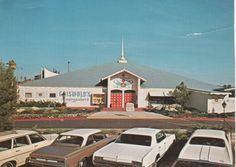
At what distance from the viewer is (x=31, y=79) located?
184 inches

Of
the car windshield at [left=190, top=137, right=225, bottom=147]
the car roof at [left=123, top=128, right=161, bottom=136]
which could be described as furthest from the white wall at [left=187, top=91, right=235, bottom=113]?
the car roof at [left=123, top=128, right=161, bottom=136]

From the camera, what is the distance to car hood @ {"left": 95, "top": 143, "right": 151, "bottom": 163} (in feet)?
11.5

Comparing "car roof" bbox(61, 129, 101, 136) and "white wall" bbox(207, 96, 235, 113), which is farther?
"car roof" bbox(61, 129, 101, 136)

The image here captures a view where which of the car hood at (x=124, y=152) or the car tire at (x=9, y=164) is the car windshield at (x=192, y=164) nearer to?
the car hood at (x=124, y=152)

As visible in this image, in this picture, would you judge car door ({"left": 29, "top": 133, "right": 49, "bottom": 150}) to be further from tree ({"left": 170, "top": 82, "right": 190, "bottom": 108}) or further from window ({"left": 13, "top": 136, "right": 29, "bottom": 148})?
tree ({"left": 170, "top": 82, "right": 190, "bottom": 108})

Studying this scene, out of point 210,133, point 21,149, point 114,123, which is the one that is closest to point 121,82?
point 114,123

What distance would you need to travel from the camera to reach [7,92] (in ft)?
15.4

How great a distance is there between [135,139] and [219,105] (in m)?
1.33

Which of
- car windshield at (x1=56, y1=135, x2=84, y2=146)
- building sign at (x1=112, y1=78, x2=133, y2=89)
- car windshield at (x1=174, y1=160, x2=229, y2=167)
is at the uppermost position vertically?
building sign at (x1=112, y1=78, x2=133, y2=89)

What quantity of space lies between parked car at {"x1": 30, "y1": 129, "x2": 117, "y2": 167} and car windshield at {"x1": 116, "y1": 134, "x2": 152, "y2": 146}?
16.2 inches

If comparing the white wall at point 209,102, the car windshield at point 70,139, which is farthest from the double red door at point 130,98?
the car windshield at point 70,139

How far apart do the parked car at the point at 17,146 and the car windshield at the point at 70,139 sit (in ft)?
1.03

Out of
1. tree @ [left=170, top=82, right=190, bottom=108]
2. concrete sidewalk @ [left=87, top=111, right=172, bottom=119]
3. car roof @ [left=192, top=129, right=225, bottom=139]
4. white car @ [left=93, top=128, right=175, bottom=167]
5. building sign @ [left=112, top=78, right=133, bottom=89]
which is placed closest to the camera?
white car @ [left=93, top=128, right=175, bottom=167]

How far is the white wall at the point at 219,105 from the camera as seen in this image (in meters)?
3.67
